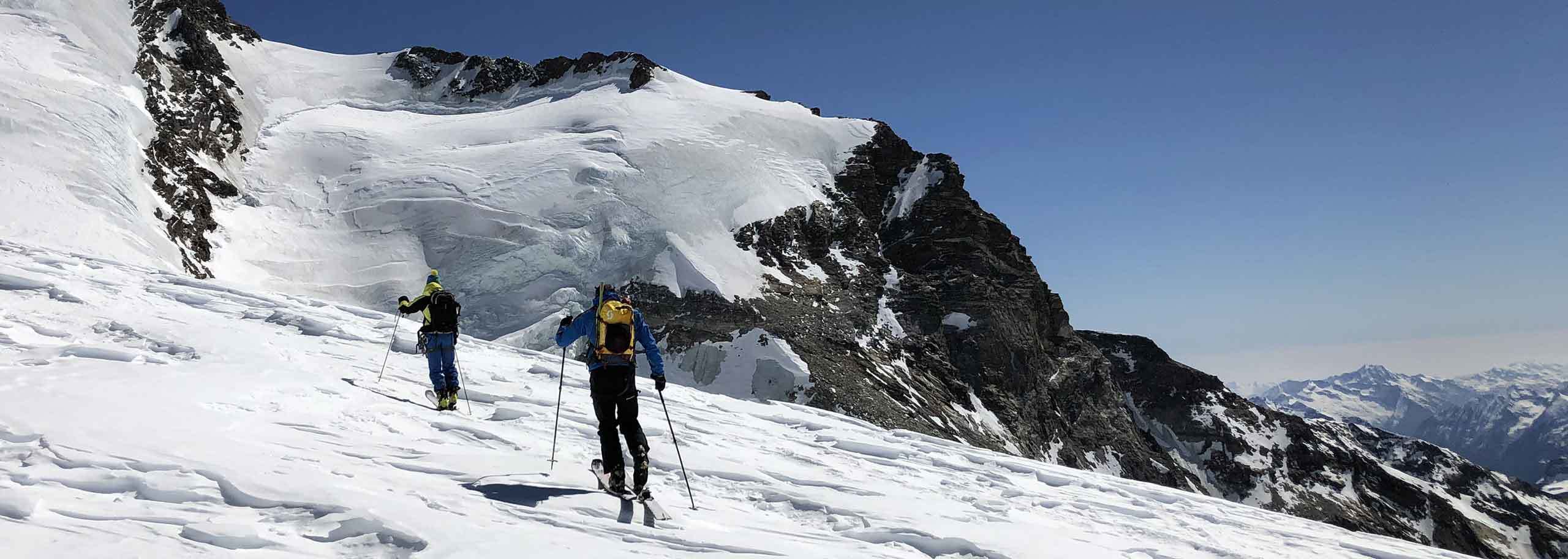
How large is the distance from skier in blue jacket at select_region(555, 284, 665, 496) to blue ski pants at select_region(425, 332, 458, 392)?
455 centimetres

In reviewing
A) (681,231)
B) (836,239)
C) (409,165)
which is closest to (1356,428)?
(836,239)

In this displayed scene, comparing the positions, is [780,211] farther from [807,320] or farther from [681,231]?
[807,320]

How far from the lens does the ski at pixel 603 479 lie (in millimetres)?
8203

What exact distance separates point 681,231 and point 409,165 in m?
18.8

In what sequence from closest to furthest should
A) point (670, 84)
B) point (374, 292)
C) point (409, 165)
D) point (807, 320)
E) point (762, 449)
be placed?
1. point (762, 449)
2. point (374, 292)
3. point (807, 320)
4. point (409, 165)
5. point (670, 84)

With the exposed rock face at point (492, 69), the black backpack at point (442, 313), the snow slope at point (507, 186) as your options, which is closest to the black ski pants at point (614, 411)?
the black backpack at point (442, 313)

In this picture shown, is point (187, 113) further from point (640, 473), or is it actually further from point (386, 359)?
point (640, 473)

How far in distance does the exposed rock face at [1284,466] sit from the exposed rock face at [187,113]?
76924mm

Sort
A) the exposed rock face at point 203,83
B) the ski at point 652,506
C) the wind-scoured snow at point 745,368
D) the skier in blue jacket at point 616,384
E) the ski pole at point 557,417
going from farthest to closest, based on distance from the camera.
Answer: the exposed rock face at point 203,83, the wind-scoured snow at point 745,368, the ski pole at point 557,417, the skier in blue jacket at point 616,384, the ski at point 652,506

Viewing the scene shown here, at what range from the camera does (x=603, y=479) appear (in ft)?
27.9

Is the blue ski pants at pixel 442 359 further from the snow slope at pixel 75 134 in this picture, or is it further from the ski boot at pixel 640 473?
the snow slope at pixel 75 134

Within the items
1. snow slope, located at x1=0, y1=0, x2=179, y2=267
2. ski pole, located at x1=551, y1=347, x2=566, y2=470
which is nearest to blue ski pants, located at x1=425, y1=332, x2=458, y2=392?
ski pole, located at x1=551, y1=347, x2=566, y2=470

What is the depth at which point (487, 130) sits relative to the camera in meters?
57.4

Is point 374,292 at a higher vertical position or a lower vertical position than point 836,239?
lower
